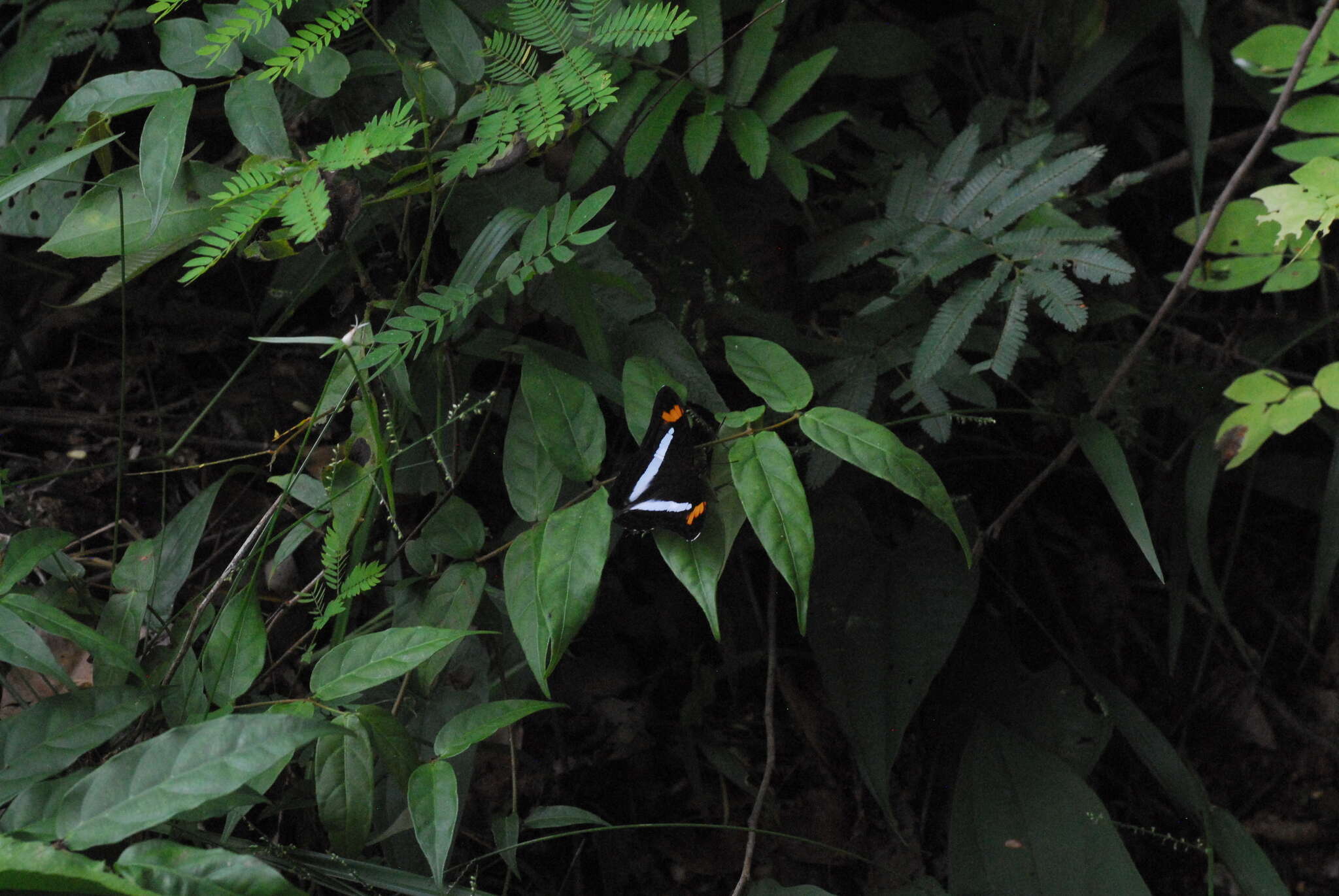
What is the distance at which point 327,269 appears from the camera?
1171mm

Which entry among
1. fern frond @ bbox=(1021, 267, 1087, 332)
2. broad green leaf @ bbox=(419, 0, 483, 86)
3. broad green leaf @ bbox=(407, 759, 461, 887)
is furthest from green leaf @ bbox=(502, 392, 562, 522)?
fern frond @ bbox=(1021, 267, 1087, 332)

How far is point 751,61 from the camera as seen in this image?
1187 millimetres

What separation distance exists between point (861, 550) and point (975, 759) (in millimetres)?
346

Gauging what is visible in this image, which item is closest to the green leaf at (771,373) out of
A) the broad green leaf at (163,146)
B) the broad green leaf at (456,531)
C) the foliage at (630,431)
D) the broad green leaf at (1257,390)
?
the foliage at (630,431)

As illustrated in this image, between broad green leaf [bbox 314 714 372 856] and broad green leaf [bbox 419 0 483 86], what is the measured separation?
69 centimetres

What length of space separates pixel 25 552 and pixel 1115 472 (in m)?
1.20

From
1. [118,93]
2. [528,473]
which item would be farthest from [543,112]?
[118,93]

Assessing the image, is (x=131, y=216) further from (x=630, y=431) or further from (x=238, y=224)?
(x=630, y=431)

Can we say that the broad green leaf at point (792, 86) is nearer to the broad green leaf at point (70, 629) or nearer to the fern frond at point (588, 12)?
the fern frond at point (588, 12)

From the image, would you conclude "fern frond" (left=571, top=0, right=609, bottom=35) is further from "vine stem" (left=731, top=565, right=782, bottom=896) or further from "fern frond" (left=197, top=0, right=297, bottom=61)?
"vine stem" (left=731, top=565, right=782, bottom=896)

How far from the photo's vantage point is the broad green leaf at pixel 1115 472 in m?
1.06

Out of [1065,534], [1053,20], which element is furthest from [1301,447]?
Answer: [1053,20]

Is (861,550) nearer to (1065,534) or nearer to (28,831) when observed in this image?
(1065,534)

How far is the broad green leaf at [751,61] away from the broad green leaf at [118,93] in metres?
0.65
